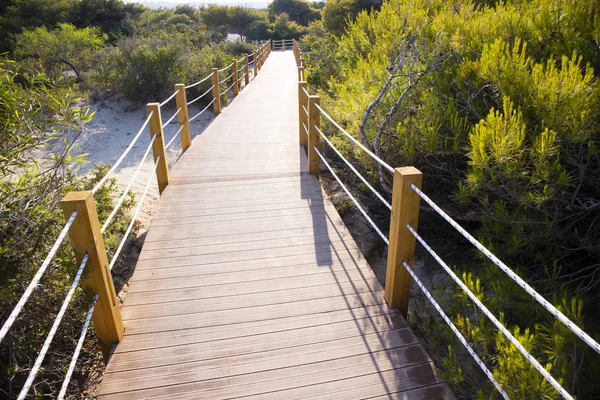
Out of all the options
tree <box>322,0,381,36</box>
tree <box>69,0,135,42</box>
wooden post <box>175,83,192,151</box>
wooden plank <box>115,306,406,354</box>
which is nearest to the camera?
wooden plank <box>115,306,406,354</box>

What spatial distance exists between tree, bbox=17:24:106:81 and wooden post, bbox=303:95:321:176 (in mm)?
12490

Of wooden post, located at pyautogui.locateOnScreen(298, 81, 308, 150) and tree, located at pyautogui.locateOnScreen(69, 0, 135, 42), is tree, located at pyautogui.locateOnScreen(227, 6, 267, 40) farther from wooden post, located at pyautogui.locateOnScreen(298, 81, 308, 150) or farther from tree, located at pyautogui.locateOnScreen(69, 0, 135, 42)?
wooden post, located at pyautogui.locateOnScreen(298, 81, 308, 150)

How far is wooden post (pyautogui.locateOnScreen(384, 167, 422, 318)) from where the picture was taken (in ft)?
8.22

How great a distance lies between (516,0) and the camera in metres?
4.78

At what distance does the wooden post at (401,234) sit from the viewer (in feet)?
8.22

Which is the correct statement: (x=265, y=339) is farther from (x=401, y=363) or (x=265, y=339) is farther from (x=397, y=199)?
(x=397, y=199)

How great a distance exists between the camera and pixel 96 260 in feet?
7.72

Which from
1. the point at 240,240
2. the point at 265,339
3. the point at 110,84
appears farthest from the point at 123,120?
the point at 265,339

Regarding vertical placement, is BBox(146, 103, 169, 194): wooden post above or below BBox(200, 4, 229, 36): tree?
below

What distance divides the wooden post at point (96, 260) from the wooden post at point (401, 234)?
68.5 inches

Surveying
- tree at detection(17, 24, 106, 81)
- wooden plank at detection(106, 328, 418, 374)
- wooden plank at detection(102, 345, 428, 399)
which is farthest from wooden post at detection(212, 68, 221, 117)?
tree at detection(17, 24, 106, 81)

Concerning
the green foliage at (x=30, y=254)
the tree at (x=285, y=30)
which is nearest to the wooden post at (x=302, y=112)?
the green foliage at (x=30, y=254)

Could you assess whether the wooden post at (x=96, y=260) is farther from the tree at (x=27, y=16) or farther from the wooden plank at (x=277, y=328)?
the tree at (x=27, y=16)

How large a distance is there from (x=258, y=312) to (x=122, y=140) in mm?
9752
